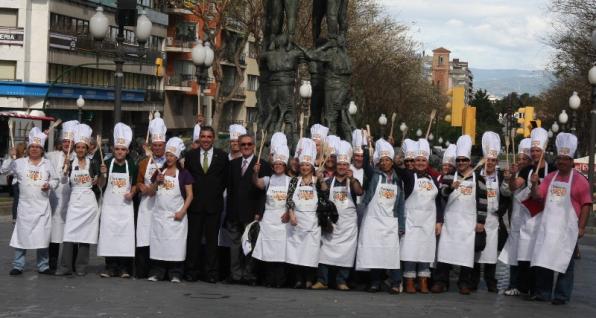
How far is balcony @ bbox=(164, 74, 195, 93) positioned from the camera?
87.2 metres

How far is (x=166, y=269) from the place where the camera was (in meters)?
15.8

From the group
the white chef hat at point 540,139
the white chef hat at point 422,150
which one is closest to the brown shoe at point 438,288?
the white chef hat at point 422,150

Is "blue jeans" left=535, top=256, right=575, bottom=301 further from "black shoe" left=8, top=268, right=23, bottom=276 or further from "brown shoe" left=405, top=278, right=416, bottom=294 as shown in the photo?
"black shoe" left=8, top=268, right=23, bottom=276

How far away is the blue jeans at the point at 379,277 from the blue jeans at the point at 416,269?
0.42 ft

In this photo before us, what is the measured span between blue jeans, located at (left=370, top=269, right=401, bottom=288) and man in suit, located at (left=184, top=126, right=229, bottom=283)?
1.97 metres

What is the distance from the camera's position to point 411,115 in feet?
282

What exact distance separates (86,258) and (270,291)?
2617mm

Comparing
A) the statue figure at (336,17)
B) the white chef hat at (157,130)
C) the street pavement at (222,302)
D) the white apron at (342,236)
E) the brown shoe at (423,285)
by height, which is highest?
the statue figure at (336,17)

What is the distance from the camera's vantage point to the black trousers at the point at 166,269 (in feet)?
51.3

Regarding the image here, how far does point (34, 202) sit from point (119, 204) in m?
1.11

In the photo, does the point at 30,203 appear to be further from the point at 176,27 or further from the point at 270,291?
the point at 176,27

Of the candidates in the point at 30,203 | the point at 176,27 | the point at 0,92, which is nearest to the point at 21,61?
the point at 0,92

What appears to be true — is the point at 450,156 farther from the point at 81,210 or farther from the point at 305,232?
the point at 81,210

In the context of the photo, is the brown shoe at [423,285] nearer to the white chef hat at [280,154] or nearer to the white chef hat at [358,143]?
the white chef hat at [358,143]
